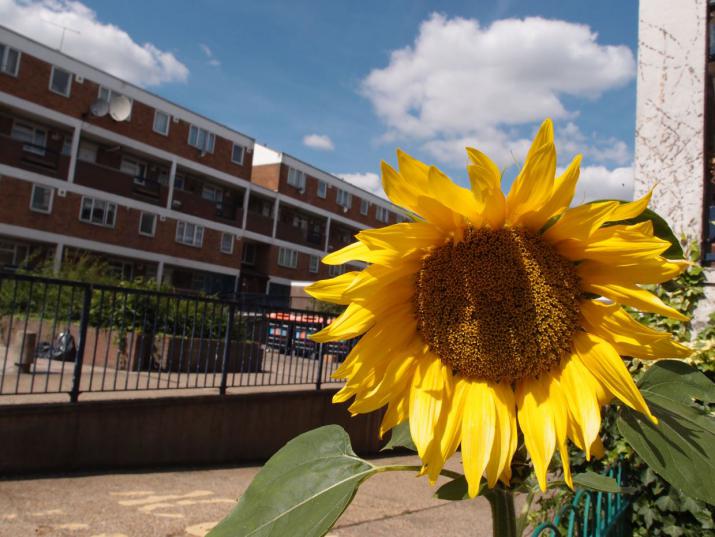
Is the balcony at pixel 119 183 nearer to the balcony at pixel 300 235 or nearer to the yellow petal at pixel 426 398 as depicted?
the balcony at pixel 300 235

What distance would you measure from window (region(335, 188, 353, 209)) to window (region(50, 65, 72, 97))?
24.2 m

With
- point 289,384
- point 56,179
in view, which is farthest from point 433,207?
point 56,179

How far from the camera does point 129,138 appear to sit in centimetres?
3316

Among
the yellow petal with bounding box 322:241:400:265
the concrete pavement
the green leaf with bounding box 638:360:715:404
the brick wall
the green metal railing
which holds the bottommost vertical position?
the concrete pavement

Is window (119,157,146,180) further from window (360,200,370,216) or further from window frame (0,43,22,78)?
window (360,200,370,216)

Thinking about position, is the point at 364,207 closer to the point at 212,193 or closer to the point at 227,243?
the point at 212,193

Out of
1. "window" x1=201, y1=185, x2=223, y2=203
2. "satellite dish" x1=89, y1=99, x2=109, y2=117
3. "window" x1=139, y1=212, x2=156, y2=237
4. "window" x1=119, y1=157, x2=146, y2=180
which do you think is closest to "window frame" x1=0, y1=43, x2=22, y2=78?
"satellite dish" x1=89, y1=99, x2=109, y2=117

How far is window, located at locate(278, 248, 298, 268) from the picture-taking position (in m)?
44.6

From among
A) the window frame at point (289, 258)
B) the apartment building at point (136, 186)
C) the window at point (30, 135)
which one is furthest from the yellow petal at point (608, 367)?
the window frame at point (289, 258)

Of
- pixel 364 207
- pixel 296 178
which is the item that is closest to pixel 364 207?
pixel 364 207

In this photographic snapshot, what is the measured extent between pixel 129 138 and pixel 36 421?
97.5 feet

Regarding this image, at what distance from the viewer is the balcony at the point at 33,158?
27609 mm

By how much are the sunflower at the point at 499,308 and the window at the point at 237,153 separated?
4064 centimetres

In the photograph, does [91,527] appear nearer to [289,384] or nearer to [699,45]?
[289,384]
